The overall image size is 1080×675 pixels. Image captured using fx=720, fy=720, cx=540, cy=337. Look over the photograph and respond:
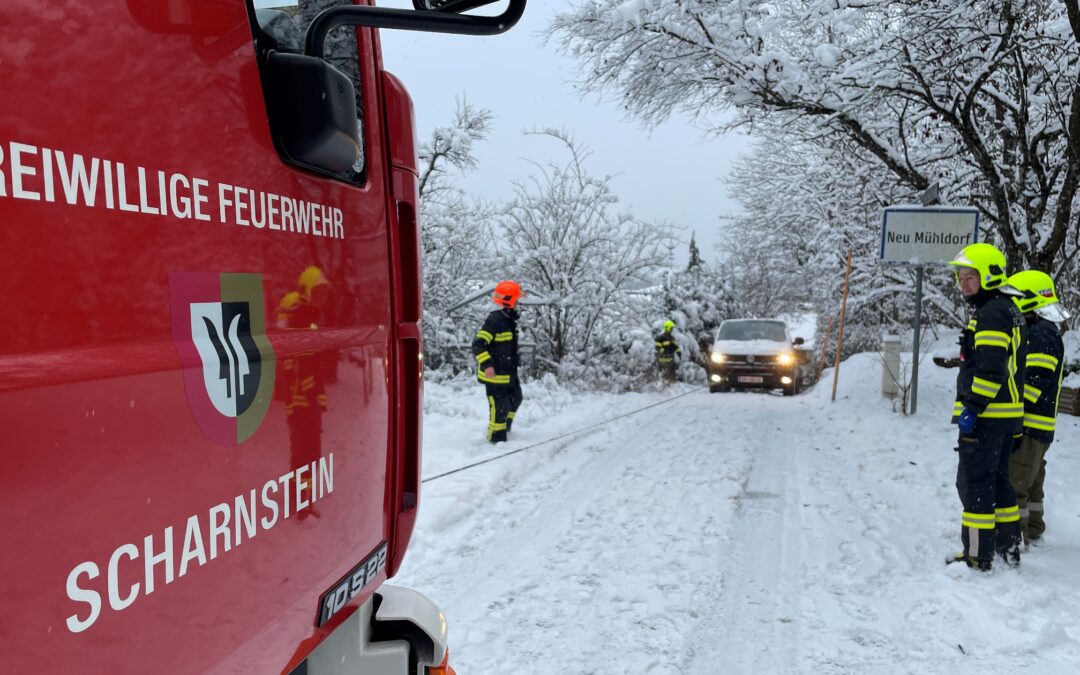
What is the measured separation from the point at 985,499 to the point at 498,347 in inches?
225

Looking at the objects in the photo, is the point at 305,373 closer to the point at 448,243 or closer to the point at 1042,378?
the point at 1042,378

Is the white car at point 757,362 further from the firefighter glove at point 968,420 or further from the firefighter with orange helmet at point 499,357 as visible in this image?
the firefighter glove at point 968,420

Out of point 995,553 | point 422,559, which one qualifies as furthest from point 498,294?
point 995,553

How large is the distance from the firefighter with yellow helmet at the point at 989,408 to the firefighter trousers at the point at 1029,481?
1.74 ft

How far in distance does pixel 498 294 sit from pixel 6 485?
27.2ft

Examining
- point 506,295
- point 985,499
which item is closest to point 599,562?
point 985,499

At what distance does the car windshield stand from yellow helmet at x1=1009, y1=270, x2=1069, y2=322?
1274 cm

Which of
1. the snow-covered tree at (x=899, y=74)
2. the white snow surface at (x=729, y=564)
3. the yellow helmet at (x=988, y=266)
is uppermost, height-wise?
the snow-covered tree at (x=899, y=74)

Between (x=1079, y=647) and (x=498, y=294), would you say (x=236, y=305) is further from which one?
(x=498, y=294)

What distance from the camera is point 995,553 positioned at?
4973 mm

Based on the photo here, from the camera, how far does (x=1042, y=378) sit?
5273 millimetres

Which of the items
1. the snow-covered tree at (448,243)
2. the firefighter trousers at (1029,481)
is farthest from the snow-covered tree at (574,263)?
the firefighter trousers at (1029,481)

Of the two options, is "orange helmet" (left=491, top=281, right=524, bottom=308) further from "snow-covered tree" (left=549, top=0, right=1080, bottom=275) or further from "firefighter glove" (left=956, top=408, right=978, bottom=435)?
"firefighter glove" (left=956, top=408, right=978, bottom=435)

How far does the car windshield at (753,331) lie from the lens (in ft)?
59.1
